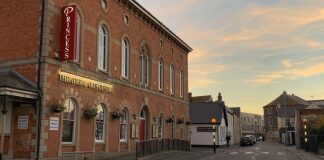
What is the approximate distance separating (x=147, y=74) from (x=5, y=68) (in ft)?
43.8

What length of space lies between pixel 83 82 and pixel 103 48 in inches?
149

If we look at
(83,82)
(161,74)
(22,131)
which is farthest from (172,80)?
(22,131)

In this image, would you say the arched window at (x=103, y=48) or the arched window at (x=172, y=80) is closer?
the arched window at (x=103, y=48)

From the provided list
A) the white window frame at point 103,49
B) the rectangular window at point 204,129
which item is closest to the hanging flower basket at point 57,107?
the white window frame at point 103,49

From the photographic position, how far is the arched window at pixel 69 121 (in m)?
19.2

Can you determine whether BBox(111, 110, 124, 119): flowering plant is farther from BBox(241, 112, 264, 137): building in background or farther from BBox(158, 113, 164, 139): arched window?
BBox(241, 112, 264, 137): building in background

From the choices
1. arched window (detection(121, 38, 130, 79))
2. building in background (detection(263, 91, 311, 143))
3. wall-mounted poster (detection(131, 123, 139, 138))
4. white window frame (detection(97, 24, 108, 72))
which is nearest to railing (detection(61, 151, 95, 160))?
white window frame (detection(97, 24, 108, 72))

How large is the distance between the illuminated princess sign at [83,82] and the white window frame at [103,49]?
3.63 feet

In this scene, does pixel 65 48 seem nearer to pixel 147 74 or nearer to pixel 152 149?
pixel 152 149

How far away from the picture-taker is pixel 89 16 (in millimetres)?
21656

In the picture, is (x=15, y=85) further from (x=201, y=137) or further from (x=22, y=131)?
(x=201, y=137)

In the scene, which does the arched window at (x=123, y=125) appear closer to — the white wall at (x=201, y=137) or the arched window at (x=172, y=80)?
the arched window at (x=172, y=80)

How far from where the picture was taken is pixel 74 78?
64.6ft

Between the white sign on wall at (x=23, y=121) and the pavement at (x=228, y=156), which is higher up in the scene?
the white sign on wall at (x=23, y=121)
